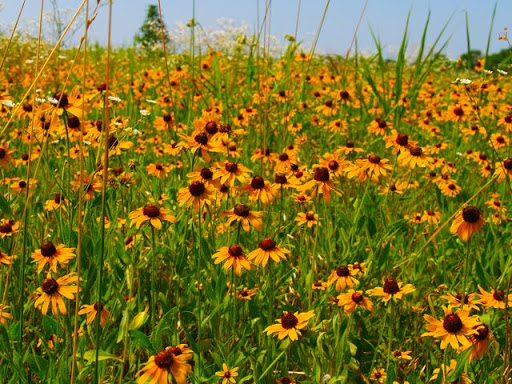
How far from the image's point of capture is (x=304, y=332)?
156 centimetres

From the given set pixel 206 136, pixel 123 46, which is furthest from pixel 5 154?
pixel 123 46

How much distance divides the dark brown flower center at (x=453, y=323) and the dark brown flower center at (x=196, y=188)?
2.61ft

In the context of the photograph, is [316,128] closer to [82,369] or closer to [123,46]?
[82,369]

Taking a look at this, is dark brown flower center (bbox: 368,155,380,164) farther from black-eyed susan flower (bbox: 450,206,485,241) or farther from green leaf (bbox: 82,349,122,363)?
green leaf (bbox: 82,349,122,363)

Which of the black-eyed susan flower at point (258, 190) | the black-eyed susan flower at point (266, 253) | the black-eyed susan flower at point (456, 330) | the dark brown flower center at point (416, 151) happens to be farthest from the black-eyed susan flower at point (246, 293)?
the dark brown flower center at point (416, 151)

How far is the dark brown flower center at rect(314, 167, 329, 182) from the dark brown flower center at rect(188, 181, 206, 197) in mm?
414

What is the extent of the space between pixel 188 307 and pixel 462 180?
217 centimetres

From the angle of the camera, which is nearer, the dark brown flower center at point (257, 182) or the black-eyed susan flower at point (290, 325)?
the black-eyed susan flower at point (290, 325)

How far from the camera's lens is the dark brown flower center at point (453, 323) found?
4.06 ft

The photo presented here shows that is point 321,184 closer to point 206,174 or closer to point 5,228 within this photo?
point 206,174

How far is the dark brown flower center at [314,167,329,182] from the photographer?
71.7 inches

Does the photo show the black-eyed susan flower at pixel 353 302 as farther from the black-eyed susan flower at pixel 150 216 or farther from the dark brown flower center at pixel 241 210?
the black-eyed susan flower at pixel 150 216

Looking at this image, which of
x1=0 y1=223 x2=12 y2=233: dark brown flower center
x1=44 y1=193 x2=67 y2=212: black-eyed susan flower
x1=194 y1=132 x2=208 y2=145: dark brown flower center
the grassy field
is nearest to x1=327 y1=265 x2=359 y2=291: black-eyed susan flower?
the grassy field

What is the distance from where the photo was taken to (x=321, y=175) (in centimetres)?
182
